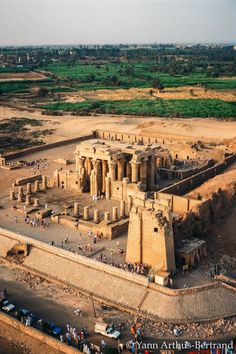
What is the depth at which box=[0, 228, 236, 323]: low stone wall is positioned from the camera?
25.1 metres

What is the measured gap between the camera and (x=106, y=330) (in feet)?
78.2

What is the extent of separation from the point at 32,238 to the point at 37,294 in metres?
5.73

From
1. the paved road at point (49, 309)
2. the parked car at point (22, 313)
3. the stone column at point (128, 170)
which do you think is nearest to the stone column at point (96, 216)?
the stone column at point (128, 170)

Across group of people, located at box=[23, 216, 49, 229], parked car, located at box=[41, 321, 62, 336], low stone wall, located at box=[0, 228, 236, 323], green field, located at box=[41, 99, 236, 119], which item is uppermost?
green field, located at box=[41, 99, 236, 119]

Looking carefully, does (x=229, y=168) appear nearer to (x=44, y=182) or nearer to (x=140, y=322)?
(x=44, y=182)

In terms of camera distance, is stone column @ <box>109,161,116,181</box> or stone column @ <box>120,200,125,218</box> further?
stone column @ <box>109,161,116,181</box>

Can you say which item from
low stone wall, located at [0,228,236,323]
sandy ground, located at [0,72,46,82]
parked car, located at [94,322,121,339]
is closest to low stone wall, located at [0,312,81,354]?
parked car, located at [94,322,121,339]

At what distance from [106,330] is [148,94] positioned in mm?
94620

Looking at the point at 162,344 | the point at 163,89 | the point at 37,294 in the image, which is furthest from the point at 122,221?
the point at 163,89

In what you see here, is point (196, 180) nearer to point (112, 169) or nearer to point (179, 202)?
point (179, 202)

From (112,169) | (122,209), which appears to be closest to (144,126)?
(112,169)

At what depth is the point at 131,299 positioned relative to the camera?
26.3m

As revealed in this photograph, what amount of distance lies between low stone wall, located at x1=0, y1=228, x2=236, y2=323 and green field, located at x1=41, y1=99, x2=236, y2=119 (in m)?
63.1

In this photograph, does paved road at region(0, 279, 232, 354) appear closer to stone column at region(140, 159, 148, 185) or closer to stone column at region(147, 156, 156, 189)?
stone column at region(140, 159, 148, 185)
